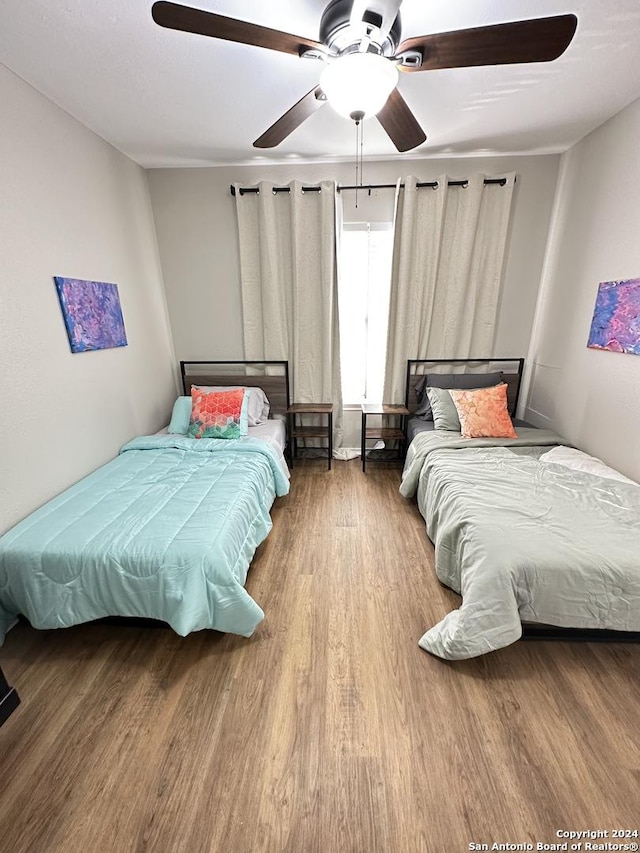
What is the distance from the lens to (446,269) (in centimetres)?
314

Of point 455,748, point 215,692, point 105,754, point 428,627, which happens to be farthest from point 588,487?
point 105,754

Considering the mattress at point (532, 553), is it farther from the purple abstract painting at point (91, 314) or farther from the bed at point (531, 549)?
the purple abstract painting at point (91, 314)

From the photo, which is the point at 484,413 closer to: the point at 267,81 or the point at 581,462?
the point at 581,462

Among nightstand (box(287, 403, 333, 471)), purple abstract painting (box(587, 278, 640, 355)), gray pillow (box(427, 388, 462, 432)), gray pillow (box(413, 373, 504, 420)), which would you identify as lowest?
nightstand (box(287, 403, 333, 471))

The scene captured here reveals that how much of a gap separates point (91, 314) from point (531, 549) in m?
2.82

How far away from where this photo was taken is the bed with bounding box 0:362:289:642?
1.52 meters

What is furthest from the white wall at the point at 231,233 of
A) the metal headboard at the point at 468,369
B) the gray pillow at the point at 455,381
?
the gray pillow at the point at 455,381

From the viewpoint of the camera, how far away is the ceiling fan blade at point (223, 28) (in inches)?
42.9

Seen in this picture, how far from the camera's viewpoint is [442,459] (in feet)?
7.87

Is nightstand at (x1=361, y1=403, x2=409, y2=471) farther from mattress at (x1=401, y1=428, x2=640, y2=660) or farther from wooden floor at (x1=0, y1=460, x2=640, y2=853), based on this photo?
wooden floor at (x1=0, y1=460, x2=640, y2=853)

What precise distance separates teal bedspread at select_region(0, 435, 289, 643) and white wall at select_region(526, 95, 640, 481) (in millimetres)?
2387

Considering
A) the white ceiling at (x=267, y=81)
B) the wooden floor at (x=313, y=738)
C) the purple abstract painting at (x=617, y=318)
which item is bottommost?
the wooden floor at (x=313, y=738)

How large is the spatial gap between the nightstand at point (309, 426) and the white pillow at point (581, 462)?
1706 mm

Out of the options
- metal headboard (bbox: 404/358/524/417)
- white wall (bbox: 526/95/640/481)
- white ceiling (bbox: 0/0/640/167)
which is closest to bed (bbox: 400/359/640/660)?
white wall (bbox: 526/95/640/481)
